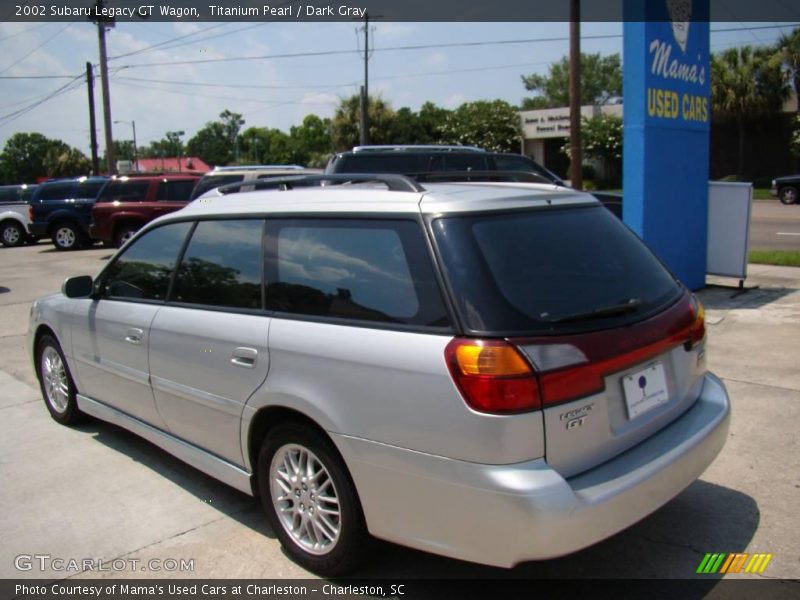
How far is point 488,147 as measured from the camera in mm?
46281

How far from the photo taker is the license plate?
283 cm

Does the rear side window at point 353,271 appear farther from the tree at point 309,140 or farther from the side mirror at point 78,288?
the tree at point 309,140

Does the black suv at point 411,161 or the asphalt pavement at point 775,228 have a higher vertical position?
→ the black suv at point 411,161

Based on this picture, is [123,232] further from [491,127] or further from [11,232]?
[491,127]

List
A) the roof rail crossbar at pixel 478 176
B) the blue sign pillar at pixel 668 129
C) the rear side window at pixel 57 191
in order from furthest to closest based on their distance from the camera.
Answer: the rear side window at pixel 57 191, the blue sign pillar at pixel 668 129, the roof rail crossbar at pixel 478 176

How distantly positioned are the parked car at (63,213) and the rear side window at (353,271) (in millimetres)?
18318

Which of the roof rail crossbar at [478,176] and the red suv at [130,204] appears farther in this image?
the red suv at [130,204]

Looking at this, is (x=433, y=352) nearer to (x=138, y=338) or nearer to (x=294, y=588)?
(x=294, y=588)

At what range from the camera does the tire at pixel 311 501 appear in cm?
298

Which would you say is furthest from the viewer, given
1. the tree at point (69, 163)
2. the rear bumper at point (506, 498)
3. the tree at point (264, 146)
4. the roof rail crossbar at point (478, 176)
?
the tree at point (264, 146)

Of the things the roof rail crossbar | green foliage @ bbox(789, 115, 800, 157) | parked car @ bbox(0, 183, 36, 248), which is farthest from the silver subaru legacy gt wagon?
green foliage @ bbox(789, 115, 800, 157)

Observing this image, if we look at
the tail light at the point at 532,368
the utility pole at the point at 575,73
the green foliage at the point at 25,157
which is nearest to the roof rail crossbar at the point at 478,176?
the tail light at the point at 532,368

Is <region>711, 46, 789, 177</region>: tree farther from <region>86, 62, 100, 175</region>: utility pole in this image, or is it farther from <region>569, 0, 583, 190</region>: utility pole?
<region>86, 62, 100, 175</region>: utility pole

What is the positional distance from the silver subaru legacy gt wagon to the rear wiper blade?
0.03ft
